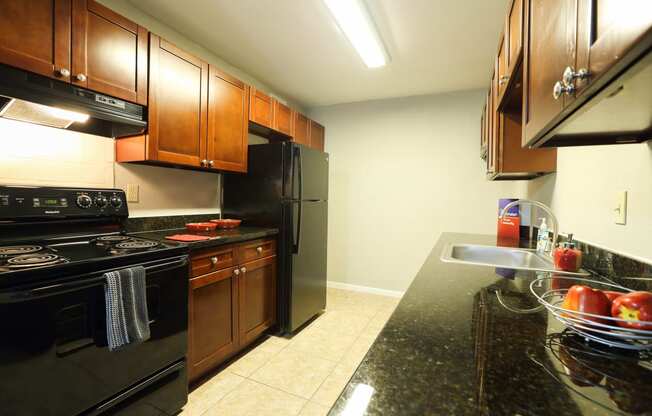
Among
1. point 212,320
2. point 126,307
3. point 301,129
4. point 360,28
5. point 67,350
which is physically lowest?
point 212,320

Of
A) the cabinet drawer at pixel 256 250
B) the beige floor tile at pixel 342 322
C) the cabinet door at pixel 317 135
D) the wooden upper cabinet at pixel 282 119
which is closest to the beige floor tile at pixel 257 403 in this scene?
the cabinet drawer at pixel 256 250

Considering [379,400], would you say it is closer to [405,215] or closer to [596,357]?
[596,357]

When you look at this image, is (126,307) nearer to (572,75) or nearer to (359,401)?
(359,401)

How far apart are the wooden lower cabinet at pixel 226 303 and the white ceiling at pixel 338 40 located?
1.61m

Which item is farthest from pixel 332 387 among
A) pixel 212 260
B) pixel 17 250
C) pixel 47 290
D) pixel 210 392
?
pixel 17 250

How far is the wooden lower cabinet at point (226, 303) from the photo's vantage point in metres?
1.78

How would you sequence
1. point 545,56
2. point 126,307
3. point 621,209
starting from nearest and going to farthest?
point 545,56
point 621,209
point 126,307

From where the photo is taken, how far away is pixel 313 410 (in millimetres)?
1657

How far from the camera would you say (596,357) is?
0.56m

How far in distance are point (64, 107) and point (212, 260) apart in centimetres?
109

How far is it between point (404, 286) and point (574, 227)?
2.29 m

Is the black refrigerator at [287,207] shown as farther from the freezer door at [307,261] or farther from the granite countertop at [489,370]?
the granite countertop at [489,370]

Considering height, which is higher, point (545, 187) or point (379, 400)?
point (545, 187)

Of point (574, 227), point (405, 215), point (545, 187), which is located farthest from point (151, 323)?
point (405, 215)
